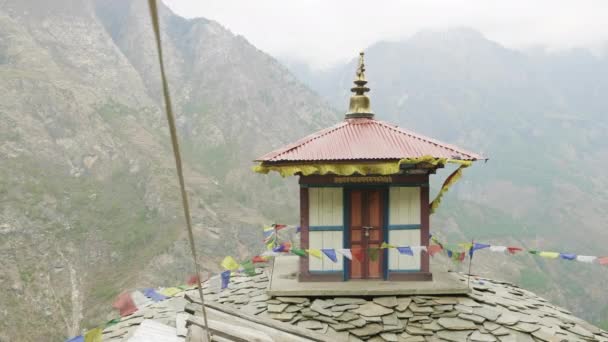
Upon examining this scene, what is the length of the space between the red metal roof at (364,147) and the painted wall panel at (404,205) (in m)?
1.00

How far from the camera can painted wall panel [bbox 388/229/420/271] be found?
8.85 m

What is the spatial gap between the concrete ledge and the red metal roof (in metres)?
2.90

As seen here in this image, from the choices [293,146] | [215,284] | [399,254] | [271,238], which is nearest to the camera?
[399,254]

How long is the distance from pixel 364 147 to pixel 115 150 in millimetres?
30726

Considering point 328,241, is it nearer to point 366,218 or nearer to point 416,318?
point 366,218

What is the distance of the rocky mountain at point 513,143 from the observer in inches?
1679

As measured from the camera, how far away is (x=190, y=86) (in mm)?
51031

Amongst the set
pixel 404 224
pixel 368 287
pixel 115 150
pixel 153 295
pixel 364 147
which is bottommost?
pixel 368 287

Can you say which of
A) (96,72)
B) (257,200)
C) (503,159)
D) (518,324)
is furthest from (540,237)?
(96,72)

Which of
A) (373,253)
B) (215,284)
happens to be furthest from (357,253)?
(215,284)

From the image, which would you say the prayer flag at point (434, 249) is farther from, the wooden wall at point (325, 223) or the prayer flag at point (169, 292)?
the prayer flag at point (169, 292)

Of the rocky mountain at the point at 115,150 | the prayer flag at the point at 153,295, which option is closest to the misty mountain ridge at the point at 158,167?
the rocky mountain at the point at 115,150

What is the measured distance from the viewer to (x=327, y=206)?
29.3 feet

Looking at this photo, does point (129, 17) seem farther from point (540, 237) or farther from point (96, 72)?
point (540, 237)
